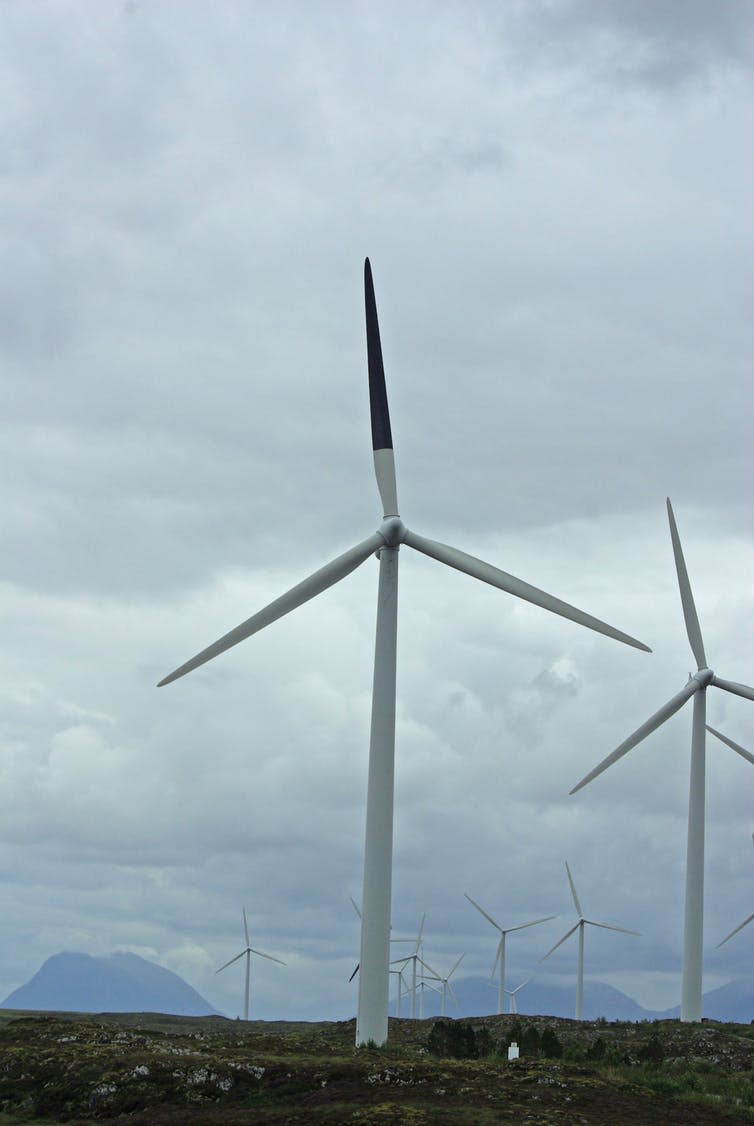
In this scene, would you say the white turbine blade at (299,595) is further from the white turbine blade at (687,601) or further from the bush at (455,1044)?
the white turbine blade at (687,601)

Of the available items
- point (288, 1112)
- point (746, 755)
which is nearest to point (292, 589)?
point (288, 1112)

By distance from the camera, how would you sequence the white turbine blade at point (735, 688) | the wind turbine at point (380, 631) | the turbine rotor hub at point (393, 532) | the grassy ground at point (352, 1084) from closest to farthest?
the grassy ground at point (352, 1084) → the wind turbine at point (380, 631) → the turbine rotor hub at point (393, 532) → the white turbine blade at point (735, 688)

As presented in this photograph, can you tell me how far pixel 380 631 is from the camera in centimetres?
6106

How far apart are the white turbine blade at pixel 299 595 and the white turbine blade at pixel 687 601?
37850 mm

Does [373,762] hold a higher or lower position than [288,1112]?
higher

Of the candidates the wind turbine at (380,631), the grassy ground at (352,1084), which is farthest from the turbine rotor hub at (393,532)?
the grassy ground at (352,1084)

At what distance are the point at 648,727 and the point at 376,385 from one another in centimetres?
3539

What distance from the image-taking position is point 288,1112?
42.8 metres

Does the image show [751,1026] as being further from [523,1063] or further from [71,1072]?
[71,1072]

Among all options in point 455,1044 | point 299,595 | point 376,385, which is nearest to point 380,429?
point 376,385

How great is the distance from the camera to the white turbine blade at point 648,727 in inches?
3134

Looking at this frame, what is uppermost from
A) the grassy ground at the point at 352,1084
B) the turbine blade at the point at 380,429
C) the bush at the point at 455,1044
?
the turbine blade at the point at 380,429

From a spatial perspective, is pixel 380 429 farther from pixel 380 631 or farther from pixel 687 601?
pixel 687 601

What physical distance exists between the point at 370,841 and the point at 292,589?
498 inches
